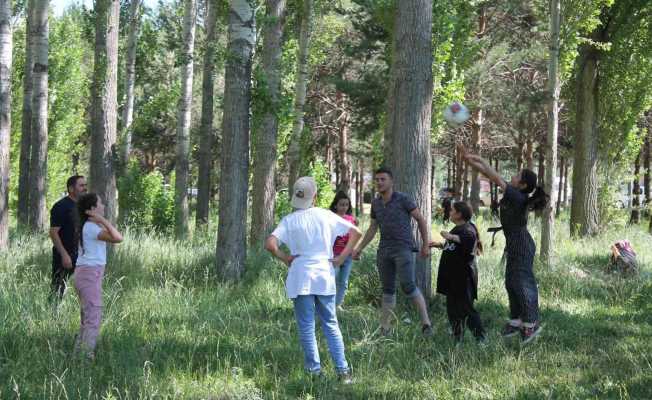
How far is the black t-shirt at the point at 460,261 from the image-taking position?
7547 millimetres

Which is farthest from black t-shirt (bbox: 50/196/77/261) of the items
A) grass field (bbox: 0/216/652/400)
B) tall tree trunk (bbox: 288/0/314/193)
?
tall tree trunk (bbox: 288/0/314/193)

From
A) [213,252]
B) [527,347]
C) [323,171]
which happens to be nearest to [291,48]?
[323,171]

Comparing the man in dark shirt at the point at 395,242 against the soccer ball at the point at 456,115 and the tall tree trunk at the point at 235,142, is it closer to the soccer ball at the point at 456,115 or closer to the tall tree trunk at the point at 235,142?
the soccer ball at the point at 456,115

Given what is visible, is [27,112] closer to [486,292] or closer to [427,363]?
[486,292]

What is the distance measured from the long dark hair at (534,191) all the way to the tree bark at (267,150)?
714 cm

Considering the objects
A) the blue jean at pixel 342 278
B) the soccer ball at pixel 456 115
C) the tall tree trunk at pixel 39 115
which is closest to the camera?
the soccer ball at pixel 456 115

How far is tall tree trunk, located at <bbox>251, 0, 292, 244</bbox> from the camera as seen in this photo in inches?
559

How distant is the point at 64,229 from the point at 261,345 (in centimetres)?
273

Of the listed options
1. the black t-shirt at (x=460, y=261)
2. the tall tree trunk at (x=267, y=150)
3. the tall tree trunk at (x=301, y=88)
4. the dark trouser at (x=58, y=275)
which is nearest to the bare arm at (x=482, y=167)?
the black t-shirt at (x=460, y=261)

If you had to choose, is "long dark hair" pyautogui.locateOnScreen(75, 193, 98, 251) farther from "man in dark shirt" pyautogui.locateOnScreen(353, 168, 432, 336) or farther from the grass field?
"man in dark shirt" pyautogui.locateOnScreen(353, 168, 432, 336)

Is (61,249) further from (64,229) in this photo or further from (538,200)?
(538,200)

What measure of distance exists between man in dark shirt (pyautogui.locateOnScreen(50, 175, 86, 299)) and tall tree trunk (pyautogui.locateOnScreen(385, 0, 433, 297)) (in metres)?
3.91

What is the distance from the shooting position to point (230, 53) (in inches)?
383

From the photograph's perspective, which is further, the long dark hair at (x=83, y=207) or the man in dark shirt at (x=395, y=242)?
the man in dark shirt at (x=395, y=242)
